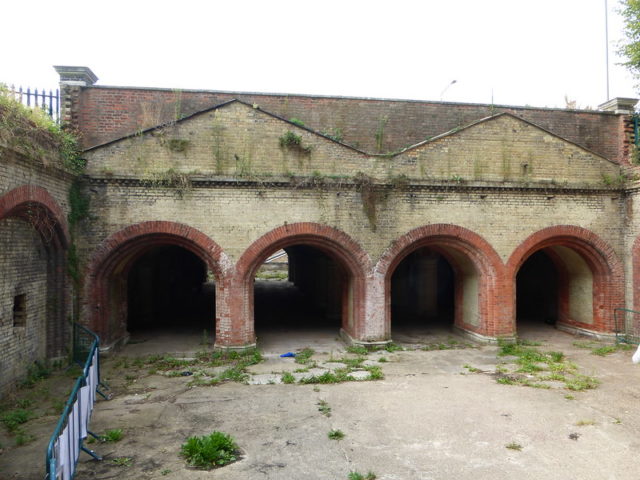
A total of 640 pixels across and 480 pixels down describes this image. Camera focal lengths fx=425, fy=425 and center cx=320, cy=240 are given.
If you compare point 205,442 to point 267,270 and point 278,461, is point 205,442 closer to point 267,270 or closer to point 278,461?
point 278,461

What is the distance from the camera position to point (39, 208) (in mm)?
8922

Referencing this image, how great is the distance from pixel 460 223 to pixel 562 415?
5575mm

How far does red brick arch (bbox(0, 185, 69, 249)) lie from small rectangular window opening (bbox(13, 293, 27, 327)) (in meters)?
1.45

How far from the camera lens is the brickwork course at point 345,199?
10.7 metres

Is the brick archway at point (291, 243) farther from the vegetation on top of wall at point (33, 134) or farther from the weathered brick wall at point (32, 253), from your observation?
the vegetation on top of wall at point (33, 134)

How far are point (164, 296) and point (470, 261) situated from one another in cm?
1174

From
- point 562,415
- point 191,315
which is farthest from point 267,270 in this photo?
point 562,415

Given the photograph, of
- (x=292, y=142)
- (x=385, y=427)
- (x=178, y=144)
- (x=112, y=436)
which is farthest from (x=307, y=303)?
(x=112, y=436)

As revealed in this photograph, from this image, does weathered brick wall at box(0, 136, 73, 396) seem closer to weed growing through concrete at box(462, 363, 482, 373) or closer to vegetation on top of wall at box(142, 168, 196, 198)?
vegetation on top of wall at box(142, 168, 196, 198)

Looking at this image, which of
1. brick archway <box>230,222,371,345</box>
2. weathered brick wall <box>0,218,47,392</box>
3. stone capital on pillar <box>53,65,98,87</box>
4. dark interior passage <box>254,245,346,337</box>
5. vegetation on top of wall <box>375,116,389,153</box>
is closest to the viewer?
weathered brick wall <box>0,218,47,392</box>

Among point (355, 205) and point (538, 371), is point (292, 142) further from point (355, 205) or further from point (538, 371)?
point (538, 371)

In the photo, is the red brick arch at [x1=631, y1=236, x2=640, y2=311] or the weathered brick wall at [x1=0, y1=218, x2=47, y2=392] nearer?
the weathered brick wall at [x1=0, y1=218, x2=47, y2=392]

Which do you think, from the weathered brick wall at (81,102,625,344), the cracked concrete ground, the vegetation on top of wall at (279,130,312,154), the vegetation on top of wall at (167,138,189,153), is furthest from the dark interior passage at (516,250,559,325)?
the vegetation on top of wall at (167,138,189,153)

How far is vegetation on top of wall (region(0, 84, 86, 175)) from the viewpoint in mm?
7812
